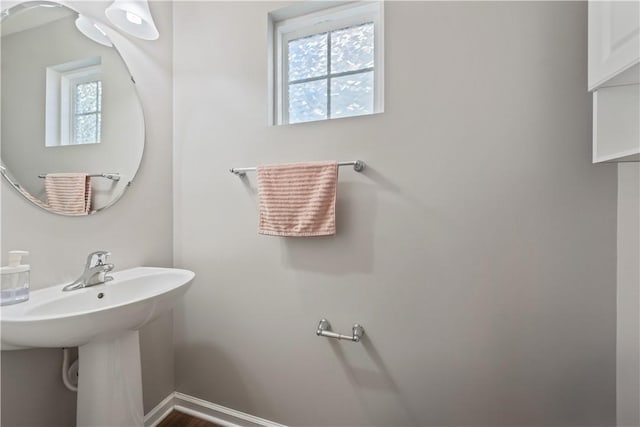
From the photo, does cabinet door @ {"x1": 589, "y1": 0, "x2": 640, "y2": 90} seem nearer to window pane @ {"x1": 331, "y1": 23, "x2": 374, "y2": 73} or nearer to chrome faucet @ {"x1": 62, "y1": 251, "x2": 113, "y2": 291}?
window pane @ {"x1": 331, "y1": 23, "x2": 374, "y2": 73}

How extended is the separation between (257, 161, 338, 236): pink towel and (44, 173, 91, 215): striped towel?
0.69 metres

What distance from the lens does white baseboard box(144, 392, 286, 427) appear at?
143 centimetres

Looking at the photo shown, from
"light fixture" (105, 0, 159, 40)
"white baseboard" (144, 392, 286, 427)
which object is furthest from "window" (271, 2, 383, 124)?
"white baseboard" (144, 392, 286, 427)

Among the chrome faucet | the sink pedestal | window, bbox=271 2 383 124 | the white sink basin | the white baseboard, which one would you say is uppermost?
window, bbox=271 2 383 124

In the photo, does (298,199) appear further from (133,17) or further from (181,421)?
(181,421)

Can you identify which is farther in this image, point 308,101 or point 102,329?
point 308,101

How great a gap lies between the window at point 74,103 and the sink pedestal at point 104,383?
0.77 meters

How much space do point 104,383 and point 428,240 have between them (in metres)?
1.27

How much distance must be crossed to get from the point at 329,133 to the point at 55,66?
107cm

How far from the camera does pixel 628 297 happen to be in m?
0.92

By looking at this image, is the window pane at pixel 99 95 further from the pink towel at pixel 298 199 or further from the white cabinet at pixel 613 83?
the white cabinet at pixel 613 83

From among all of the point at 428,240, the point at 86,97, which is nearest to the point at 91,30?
the point at 86,97

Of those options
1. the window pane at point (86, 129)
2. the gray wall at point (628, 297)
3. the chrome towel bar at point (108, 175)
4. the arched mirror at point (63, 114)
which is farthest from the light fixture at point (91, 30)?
the gray wall at point (628, 297)

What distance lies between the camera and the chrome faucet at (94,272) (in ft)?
3.52
